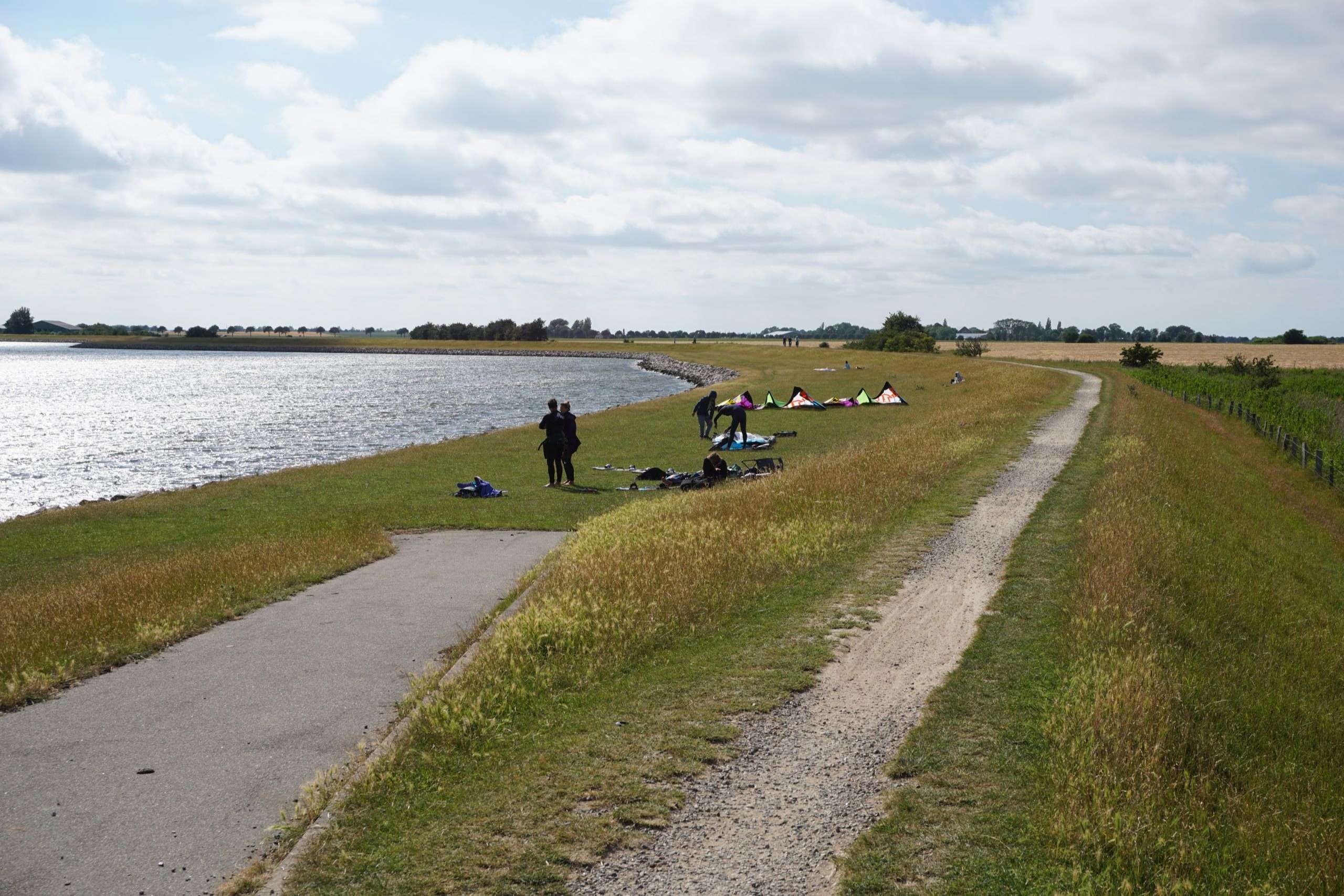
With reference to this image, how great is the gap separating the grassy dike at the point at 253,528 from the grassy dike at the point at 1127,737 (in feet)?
30.6

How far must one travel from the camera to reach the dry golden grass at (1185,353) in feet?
379

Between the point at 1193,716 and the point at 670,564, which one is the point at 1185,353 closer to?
the point at 670,564

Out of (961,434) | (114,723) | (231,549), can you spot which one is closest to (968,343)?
(961,434)

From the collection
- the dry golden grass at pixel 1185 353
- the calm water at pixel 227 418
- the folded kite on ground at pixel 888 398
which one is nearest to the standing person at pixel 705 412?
the folded kite on ground at pixel 888 398

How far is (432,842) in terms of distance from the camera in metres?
7.04

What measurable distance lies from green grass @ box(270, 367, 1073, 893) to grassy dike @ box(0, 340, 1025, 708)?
4524mm

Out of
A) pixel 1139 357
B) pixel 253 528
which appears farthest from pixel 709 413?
pixel 1139 357

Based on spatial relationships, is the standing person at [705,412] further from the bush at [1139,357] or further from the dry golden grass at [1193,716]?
the bush at [1139,357]

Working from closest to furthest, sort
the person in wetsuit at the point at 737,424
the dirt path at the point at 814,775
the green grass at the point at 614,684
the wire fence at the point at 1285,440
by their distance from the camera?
the dirt path at the point at 814,775, the green grass at the point at 614,684, the person in wetsuit at the point at 737,424, the wire fence at the point at 1285,440

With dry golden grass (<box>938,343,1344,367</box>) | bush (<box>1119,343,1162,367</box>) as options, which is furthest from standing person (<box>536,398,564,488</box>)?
dry golden grass (<box>938,343,1344,367</box>)

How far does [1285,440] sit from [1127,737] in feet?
132

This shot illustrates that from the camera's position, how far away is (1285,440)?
42.0 metres

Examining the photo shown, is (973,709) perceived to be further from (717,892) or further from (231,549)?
(231,549)

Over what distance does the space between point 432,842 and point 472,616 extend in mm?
6950
